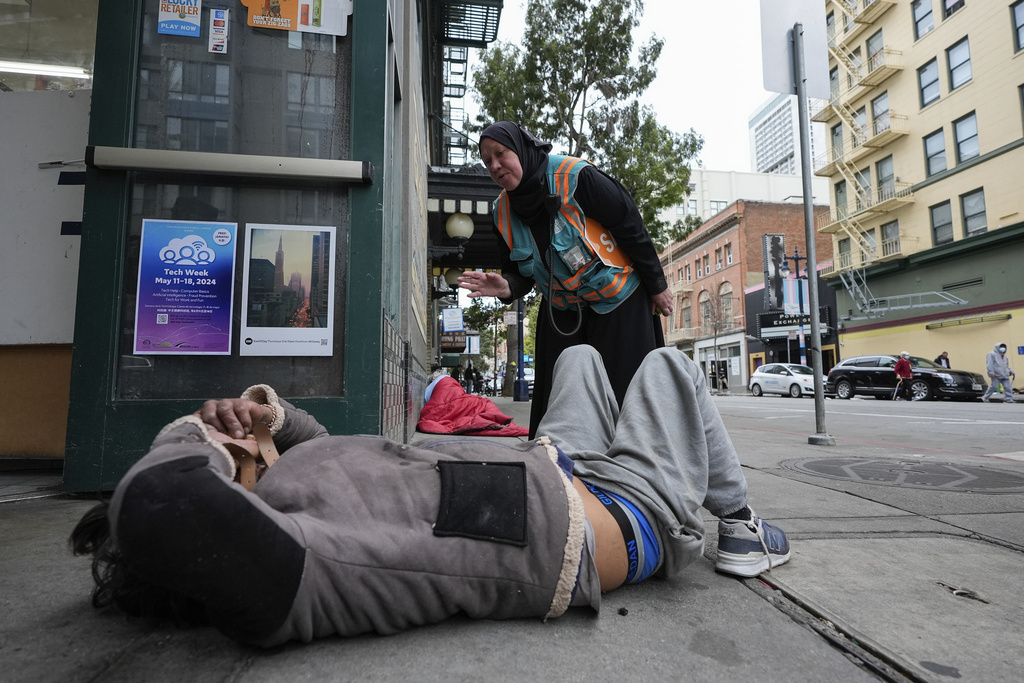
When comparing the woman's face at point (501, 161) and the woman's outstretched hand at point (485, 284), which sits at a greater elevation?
the woman's face at point (501, 161)

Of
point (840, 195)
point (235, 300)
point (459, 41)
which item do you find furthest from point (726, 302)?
point (235, 300)

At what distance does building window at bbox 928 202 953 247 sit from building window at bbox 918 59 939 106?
14.7ft

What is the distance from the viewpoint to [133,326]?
3.08 m

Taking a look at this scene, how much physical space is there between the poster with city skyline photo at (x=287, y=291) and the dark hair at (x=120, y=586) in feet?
6.36

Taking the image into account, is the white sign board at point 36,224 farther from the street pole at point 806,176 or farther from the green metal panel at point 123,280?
the street pole at point 806,176

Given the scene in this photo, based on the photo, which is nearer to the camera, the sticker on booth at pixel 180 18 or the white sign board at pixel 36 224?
the sticker on booth at pixel 180 18

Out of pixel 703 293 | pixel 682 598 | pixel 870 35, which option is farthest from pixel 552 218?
pixel 703 293

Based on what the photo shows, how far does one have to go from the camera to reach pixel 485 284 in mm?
2848

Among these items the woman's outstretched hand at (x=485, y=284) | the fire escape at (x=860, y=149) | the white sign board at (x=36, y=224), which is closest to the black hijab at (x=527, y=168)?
the woman's outstretched hand at (x=485, y=284)

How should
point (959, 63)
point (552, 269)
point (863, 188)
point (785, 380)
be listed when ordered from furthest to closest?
1. point (863, 188)
2. point (785, 380)
3. point (959, 63)
4. point (552, 269)

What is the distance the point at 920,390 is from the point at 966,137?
11402 millimetres

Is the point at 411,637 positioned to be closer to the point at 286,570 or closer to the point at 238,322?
the point at 286,570

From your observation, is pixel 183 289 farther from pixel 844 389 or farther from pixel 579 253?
pixel 844 389

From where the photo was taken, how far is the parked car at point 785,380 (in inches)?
966
